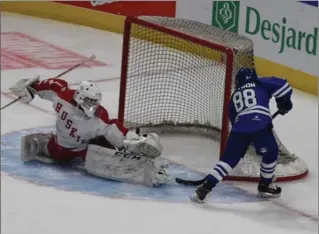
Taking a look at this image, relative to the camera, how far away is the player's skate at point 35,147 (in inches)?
165

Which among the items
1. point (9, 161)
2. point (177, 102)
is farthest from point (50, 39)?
point (9, 161)

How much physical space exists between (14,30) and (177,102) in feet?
8.28

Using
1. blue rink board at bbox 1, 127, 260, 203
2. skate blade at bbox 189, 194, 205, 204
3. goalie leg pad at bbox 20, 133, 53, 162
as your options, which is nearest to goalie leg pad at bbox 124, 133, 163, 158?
blue rink board at bbox 1, 127, 260, 203

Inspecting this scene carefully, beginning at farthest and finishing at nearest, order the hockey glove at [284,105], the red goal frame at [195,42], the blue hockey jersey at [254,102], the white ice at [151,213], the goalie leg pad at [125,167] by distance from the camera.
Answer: the red goal frame at [195,42]
the goalie leg pad at [125,167]
the hockey glove at [284,105]
the blue hockey jersey at [254,102]
the white ice at [151,213]

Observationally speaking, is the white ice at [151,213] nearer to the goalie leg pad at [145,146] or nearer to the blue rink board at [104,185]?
the blue rink board at [104,185]

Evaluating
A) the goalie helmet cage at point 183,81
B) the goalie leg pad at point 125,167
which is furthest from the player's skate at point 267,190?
the goalie leg pad at point 125,167

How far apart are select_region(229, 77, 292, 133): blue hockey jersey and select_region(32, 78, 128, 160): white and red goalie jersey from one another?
51cm

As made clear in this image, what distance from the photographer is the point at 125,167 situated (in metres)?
4.04

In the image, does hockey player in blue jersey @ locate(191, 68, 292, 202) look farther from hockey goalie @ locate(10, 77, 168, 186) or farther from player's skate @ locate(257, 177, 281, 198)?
hockey goalie @ locate(10, 77, 168, 186)

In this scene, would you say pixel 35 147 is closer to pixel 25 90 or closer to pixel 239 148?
pixel 25 90

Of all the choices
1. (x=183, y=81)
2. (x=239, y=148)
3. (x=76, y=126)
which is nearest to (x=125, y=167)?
(x=76, y=126)

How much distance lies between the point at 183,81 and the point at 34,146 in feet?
3.04

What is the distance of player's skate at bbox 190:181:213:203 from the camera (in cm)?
383

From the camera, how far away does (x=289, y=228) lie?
369cm
